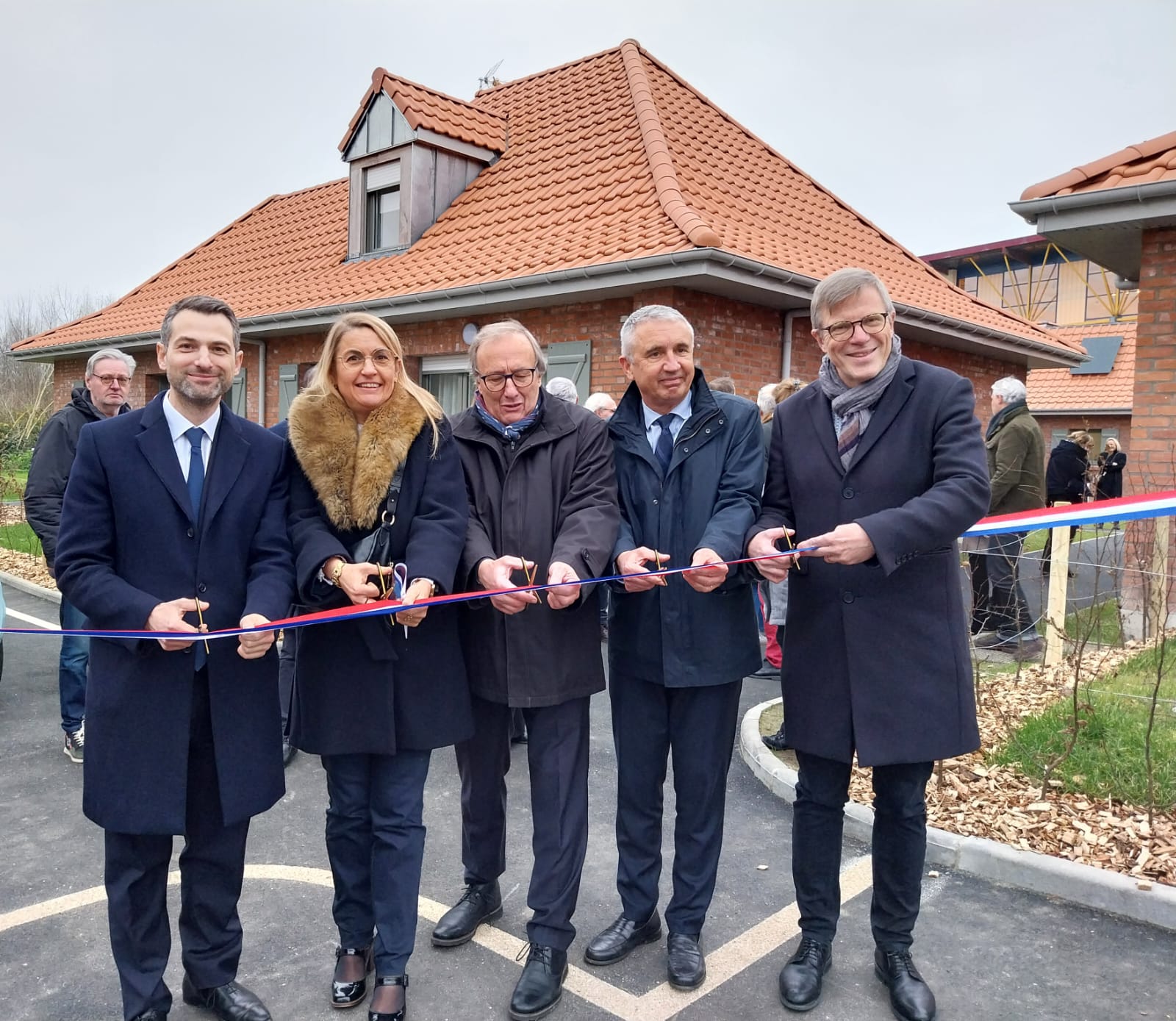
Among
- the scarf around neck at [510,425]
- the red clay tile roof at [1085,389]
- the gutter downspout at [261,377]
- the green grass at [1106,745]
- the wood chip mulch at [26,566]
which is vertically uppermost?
the red clay tile roof at [1085,389]

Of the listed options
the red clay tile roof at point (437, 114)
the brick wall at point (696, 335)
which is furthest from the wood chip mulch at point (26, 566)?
the red clay tile roof at point (437, 114)

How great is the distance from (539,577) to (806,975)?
5.05 feet

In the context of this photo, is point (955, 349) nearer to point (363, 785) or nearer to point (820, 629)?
point (820, 629)

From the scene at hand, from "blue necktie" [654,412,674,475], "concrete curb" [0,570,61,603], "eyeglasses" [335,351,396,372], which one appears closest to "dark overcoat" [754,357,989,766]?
"blue necktie" [654,412,674,475]

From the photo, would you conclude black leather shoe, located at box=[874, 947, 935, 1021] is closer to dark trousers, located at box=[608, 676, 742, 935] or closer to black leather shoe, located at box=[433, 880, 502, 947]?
dark trousers, located at box=[608, 676, 742, 935]

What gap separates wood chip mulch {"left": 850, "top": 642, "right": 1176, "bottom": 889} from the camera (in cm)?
370

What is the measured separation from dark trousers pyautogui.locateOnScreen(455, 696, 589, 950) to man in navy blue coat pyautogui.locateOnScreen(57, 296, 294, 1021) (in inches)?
28.6

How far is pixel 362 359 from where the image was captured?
2900mm

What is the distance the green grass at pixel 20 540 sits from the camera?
1345cm

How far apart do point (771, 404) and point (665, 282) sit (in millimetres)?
2627

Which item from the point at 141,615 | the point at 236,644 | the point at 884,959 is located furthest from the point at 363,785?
the point at 884,959

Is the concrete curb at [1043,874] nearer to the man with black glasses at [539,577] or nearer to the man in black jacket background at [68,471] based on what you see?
the man with black glasses at [539,577]

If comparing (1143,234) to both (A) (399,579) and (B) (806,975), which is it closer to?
(B) (806,975)

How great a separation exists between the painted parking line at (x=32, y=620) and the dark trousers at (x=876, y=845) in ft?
26.5
